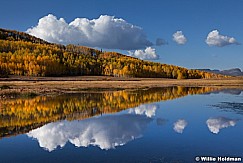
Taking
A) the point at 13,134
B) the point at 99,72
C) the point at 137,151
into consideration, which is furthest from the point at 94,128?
the point at 99,72

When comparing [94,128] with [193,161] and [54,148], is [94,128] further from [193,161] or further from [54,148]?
[193,161]

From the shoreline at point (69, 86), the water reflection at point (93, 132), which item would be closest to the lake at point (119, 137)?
the water reflection at point (93, 132)

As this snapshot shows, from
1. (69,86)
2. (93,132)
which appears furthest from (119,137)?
(69,86)

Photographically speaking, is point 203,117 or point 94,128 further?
point 203,117

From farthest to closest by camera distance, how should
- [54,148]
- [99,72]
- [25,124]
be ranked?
[99,72], [25,124], [54,148]

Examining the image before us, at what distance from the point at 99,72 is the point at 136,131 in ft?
576

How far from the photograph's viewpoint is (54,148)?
16469 mm

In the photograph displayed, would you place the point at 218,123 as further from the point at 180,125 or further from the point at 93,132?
the point at 93,132

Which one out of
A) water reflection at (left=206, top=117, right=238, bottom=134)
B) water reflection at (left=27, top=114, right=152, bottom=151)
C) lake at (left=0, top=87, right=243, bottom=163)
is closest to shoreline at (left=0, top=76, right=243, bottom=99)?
lake at (left=0, top=87, right=243, bottom=163)

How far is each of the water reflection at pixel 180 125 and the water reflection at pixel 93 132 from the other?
2409 mm

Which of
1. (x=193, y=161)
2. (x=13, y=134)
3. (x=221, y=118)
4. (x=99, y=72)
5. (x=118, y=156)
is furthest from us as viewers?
(x=99, y=72)

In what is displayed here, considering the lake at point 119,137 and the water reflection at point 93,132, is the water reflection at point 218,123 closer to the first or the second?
the lake at point 119,137

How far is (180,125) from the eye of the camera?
2302cm

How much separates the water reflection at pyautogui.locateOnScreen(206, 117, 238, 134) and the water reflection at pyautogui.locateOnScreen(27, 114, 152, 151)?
198 inches
